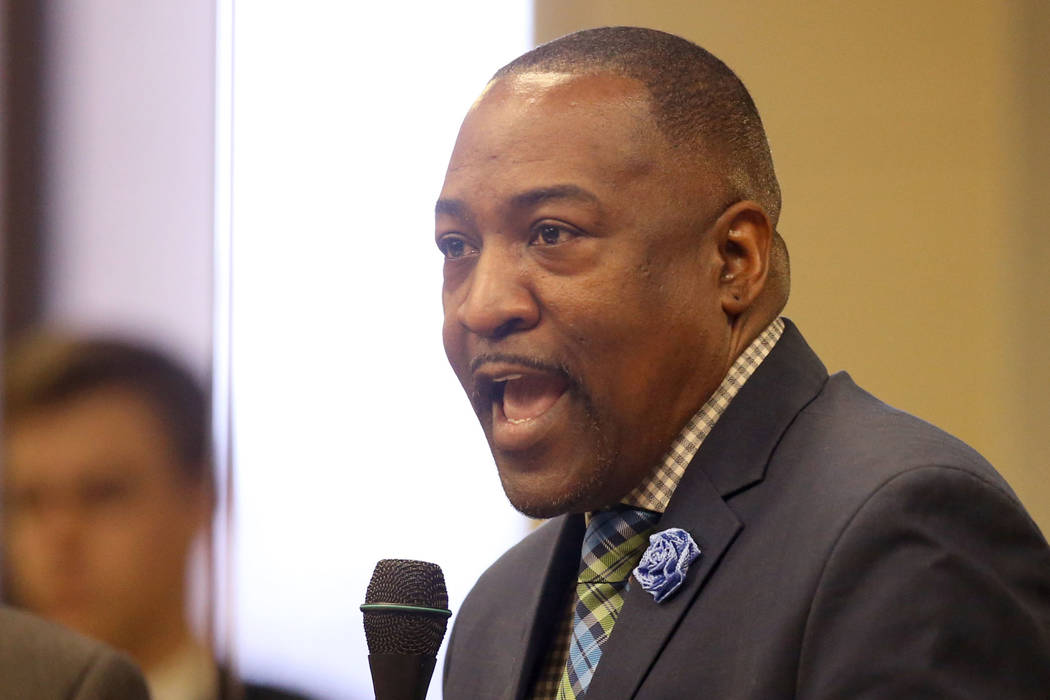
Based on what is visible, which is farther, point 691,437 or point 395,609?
point 691,437

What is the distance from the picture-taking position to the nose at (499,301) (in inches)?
71.6

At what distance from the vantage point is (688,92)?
6.37 ft

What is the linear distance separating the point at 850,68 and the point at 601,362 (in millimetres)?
1818

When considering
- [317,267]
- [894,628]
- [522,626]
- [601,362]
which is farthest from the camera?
[317,267]

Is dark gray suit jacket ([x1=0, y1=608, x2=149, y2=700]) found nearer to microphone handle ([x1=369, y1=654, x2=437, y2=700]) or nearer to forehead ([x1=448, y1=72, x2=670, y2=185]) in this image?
microphone handle ([x1=369, y1=654, x2=437, y2=700])

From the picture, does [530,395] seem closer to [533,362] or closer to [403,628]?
[533,362]

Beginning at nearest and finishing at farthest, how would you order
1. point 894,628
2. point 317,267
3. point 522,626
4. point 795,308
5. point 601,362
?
1. point 894,628
2. point 601,362
3. point 522,626
4. point 795,308
5. point 317,267

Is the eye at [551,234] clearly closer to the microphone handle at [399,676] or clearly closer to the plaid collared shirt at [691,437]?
the plaid collared shirt at [691,437]

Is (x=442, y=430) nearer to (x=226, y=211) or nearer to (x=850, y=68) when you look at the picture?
(x=226, y=211)

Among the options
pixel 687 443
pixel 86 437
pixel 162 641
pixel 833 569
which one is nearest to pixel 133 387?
pixel 86 437

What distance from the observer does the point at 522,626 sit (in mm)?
2096

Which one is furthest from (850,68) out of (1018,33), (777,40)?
(1018,33)

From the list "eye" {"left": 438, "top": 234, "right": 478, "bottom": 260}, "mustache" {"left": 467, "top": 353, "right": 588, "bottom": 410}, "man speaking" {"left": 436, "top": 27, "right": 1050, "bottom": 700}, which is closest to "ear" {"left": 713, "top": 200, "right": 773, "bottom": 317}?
"man speaking" {"left": 436, "top": 27, "right": 1050, "bottom": 700}

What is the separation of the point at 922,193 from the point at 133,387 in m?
2.10
